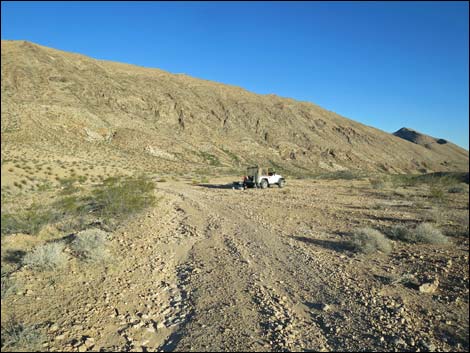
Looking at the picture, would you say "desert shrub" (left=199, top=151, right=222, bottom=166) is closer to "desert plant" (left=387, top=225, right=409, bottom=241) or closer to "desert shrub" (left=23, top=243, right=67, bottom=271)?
"desert plant" (left=387, top=225, right=409, bottom=241)

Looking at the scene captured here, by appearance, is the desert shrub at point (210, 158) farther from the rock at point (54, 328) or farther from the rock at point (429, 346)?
the rock at point (429, 346)

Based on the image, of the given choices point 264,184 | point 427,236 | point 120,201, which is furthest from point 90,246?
point 264,184

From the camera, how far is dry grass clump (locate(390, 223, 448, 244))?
8758 mm

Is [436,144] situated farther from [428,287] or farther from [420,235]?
[428,287]

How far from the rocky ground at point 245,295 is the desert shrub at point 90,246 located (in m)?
0.24

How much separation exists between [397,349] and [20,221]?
9.20 m

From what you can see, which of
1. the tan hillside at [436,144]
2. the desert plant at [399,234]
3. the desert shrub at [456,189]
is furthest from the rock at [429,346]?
the tan hillside at [436,144]

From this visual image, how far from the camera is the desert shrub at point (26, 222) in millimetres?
8289

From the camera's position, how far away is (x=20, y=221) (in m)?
8.67

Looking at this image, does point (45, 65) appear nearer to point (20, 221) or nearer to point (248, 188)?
point (248, 188)

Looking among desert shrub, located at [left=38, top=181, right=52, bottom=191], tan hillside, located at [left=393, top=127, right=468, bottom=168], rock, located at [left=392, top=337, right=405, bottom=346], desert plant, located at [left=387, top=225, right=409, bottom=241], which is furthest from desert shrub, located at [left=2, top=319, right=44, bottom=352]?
tan hillside, located at [left=393, top=127, right=468, bottom=168]

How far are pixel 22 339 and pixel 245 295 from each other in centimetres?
323

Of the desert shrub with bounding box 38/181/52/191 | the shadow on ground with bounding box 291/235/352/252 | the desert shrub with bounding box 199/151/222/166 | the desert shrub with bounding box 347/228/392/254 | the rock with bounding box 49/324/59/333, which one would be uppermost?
the desert shrub with bounding box 199/151/222/166

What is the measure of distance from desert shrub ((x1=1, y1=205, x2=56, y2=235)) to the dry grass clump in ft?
32.9
